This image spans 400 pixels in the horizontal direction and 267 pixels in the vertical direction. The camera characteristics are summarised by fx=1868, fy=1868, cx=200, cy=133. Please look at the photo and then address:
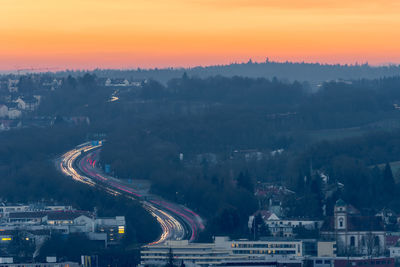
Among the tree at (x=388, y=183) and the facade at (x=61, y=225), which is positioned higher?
the tree at (x=388, y=183)

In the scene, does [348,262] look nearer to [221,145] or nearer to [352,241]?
[352,241]

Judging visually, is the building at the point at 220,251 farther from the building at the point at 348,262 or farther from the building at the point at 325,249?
the building at the point at 348,262

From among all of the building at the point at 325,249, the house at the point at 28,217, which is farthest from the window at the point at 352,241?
the house at the point at 28,217

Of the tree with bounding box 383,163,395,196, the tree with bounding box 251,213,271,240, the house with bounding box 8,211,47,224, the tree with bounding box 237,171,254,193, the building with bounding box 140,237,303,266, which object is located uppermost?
the tree with bounding box 237,171,254,193

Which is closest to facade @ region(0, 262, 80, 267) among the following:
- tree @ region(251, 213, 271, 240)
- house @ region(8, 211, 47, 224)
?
tree @ region(251, 213, 271, 240)

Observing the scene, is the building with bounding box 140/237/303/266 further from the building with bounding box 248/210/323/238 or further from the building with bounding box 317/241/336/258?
the building with bounding box 248/210/323/238

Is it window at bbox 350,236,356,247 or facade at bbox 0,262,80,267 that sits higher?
window at bbox 350,236,356,247
